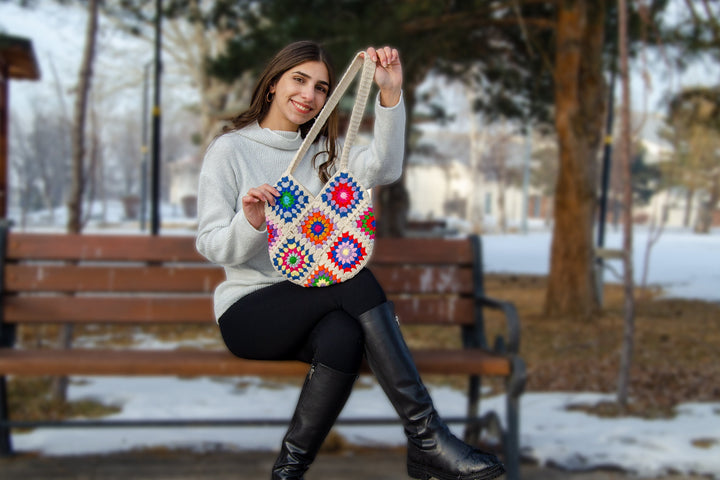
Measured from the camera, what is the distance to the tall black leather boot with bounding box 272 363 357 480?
175 cm

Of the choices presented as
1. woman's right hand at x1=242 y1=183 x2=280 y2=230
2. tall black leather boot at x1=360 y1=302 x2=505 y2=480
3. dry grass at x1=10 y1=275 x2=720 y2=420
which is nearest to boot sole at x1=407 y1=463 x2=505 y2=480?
tall black leather boot at x1=360 y1=302 x2=505 y2=480

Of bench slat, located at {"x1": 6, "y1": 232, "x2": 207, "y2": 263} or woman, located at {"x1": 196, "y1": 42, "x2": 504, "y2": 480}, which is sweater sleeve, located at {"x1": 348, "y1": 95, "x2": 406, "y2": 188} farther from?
bench slat, located at {"x1": 6, "y1": 232, "x2": 207, "y2": 263}

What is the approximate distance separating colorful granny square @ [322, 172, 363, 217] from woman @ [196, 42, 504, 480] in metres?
0.08

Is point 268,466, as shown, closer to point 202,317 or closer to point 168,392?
point 202,317

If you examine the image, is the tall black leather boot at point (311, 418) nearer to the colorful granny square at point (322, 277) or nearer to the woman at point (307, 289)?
the woman at point (307, 289)

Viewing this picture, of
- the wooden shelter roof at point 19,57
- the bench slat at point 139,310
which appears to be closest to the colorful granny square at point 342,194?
the bench slat at point 139,310

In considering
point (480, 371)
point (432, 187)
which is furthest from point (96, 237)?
point (432, 187)

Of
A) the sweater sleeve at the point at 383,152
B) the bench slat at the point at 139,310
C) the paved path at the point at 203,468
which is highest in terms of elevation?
the sweater sleeve at the point at 383,152

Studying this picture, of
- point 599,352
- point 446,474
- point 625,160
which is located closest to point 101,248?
point 446,474

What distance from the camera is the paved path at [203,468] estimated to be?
9.84ft

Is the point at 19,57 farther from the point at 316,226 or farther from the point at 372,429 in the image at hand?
the point at 316,226

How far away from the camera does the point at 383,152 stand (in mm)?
1867

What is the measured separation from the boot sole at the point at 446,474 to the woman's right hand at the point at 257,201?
74 cm

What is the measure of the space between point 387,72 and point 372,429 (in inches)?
98.1
